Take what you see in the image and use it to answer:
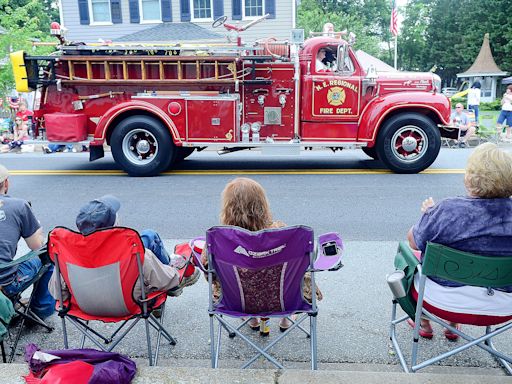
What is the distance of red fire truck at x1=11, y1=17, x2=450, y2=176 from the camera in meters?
9.27

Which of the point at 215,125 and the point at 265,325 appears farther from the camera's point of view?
the point at 215,125

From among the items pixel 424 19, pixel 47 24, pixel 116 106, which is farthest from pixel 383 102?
pixel 424 19

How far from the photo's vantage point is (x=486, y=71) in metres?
41.6

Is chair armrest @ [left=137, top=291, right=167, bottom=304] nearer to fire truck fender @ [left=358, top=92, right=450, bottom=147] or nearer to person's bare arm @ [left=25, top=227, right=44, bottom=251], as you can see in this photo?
person's bare arm @ [left=25, top=227, right=44, bottom=251]

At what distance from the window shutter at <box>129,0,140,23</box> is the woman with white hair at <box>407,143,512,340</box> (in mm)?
20603

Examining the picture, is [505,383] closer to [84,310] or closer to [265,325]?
[265,325]

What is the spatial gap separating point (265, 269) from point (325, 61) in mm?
7440

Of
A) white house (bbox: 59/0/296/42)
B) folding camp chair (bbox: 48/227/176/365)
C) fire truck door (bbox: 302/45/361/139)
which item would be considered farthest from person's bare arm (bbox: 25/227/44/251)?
white house (bbox: 59/0/296/42)

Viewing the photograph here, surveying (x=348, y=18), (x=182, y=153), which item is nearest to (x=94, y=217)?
(x=182, y=153)

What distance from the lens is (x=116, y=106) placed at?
9.38 meters

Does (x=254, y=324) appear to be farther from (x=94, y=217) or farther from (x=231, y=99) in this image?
(x=231, y=99)

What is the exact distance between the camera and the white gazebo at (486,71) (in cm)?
4153

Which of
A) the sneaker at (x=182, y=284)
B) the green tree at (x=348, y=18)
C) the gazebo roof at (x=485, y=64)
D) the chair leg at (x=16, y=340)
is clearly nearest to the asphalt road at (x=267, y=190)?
the sneaker at (x=182, y=284)

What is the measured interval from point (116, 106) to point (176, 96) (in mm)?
1137
